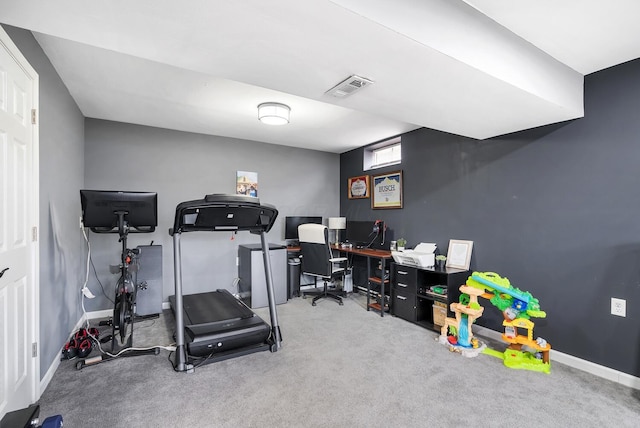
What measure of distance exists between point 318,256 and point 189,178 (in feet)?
7.35

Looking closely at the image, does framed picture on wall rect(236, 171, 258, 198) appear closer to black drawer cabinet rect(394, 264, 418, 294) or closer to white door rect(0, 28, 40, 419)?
black drawer cabinet rect(394, 264, 418, 294)

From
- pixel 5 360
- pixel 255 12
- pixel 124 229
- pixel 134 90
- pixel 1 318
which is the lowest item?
pixel 5 360

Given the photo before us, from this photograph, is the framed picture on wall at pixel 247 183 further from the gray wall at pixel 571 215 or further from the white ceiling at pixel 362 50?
the gray wall at pixel 571 215

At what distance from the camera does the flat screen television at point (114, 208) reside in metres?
2.70

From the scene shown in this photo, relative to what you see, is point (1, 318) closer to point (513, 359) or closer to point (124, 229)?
point (124, 229)

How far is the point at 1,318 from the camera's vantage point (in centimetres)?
158

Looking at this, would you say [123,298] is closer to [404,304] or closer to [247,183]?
[247,183]

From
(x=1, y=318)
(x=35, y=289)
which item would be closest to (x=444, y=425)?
(x=1, y=318)

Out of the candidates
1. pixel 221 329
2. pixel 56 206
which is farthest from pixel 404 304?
pixel 56 206

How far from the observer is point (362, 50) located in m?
1.73

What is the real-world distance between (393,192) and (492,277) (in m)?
2.03

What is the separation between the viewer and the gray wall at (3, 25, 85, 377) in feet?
7.38

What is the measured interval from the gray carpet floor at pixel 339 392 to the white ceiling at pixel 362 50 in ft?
7.22

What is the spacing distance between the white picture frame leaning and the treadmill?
2.18m
